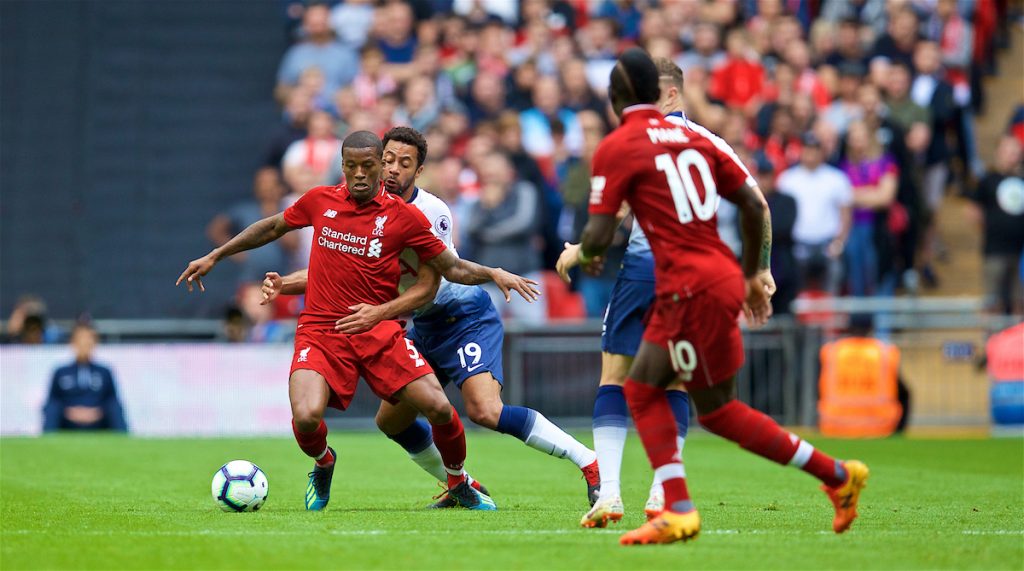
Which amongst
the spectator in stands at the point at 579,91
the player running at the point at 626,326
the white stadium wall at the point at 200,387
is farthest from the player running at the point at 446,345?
the spectator in stands at the point at 579,91

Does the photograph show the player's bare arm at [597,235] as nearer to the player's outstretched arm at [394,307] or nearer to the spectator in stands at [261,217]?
the player's outstretched arm at [394,307]

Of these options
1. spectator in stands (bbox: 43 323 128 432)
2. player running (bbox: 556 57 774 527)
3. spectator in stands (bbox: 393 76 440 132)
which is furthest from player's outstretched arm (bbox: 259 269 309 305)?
spectator in stands (bbox: 393 76 440 132)

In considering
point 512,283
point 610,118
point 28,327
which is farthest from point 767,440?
point 28,327

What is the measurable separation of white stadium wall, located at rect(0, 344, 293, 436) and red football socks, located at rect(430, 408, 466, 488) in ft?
31.5

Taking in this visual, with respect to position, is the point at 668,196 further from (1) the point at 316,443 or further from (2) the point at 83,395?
(2) the point at 83,395

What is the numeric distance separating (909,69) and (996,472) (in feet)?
33.8

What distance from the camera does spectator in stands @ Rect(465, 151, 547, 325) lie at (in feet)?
63.1

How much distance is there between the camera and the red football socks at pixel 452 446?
967 cm

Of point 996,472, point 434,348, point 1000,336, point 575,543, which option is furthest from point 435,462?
point 1000,336

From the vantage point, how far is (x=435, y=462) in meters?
10.2

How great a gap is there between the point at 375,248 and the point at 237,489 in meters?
1.66

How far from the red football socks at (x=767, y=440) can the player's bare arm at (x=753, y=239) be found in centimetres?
55

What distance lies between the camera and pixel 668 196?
7.56m

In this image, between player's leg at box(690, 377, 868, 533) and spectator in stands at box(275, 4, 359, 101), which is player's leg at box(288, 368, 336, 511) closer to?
player's leg at box(690, 377, 868, 533)
